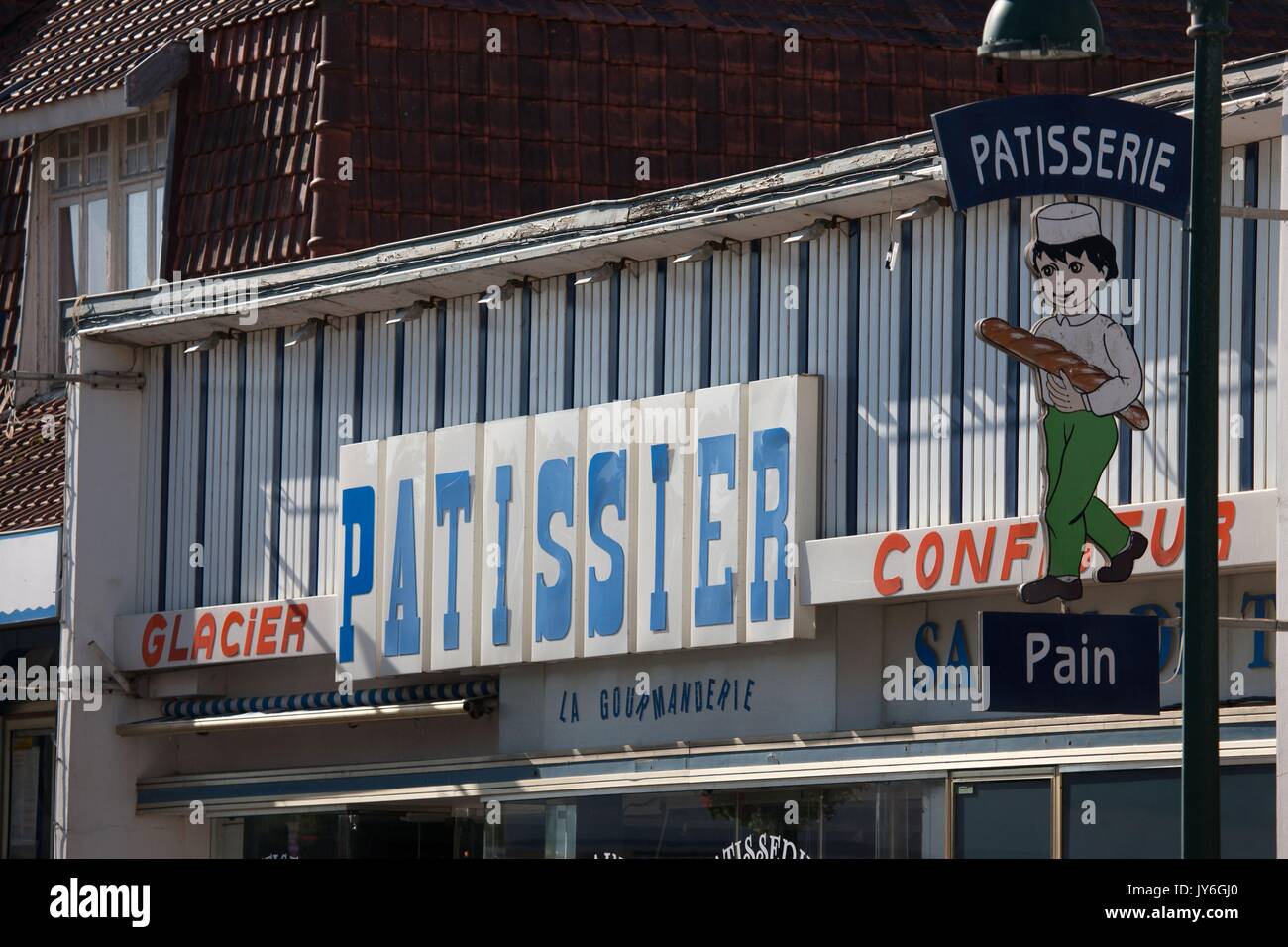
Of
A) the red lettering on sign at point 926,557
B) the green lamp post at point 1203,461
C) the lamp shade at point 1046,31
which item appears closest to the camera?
the green lamp post at point 1203,461

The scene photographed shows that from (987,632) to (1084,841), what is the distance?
9.48 ft

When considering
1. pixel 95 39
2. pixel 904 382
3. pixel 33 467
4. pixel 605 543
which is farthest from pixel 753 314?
pixel 95 39

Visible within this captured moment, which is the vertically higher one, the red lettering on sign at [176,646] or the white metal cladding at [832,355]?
the white metal cladding at [832,355]

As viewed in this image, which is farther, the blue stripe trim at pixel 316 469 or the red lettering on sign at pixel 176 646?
the red lettering on sign at pixel 176 646

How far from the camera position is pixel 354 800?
2034 centimetres

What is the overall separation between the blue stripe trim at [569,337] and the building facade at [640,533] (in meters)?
0.05

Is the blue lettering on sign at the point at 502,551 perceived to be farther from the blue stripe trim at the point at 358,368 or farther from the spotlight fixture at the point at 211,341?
the spotlight fixture at the point at 211,341

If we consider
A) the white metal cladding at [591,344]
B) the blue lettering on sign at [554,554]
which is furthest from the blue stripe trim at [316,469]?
the white metal cladding at [591,344]

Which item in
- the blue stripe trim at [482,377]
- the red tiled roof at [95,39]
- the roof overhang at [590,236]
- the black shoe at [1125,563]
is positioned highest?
the red tiled roof at [95,39]

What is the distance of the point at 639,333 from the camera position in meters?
18.7

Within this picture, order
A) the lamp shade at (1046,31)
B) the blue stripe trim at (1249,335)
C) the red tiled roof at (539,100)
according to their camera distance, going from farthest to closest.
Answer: the red tiled roof at (539,100) → the blue stripe trim at (1249,335) → the lamp shade at (1046,31)

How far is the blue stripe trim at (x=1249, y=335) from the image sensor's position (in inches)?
582
